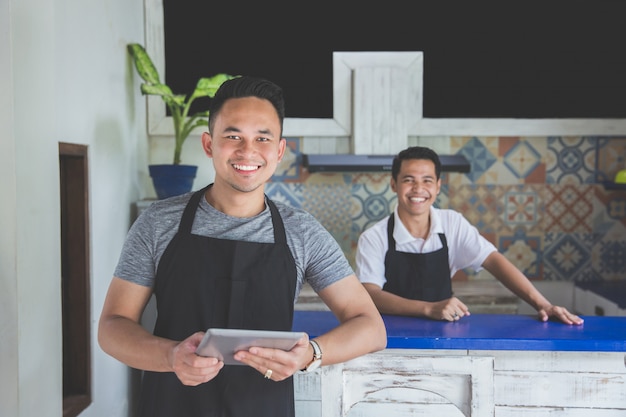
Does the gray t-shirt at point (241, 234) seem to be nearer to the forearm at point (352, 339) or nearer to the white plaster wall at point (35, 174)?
the forearm at point (352, 339)

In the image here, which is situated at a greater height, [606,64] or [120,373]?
[606,64]

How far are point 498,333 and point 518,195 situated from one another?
2.50 m

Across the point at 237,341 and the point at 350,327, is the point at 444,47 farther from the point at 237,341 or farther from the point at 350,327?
the point at 237,341

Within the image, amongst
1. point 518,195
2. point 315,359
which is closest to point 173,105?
point 518,195

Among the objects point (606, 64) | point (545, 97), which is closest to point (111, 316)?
point (545, 97)

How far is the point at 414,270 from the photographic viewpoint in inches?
122

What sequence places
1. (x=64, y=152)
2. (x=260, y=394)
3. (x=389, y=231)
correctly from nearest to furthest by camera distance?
(x=260, y=394)
(x=64, y=152)
(x=389, y=231)

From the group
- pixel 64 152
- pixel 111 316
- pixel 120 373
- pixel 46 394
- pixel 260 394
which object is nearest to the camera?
pixel 111 316

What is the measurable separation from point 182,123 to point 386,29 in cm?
153

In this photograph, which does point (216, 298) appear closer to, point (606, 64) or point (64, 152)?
point (64, 152)

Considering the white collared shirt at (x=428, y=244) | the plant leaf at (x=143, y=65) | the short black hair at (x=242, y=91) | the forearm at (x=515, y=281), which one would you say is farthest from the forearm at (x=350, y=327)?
the plant leaf at (x=143, y=65)

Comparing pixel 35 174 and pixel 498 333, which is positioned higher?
pixel 35 174

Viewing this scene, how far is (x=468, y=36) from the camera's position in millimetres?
4348

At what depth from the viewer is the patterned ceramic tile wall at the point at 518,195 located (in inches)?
174
